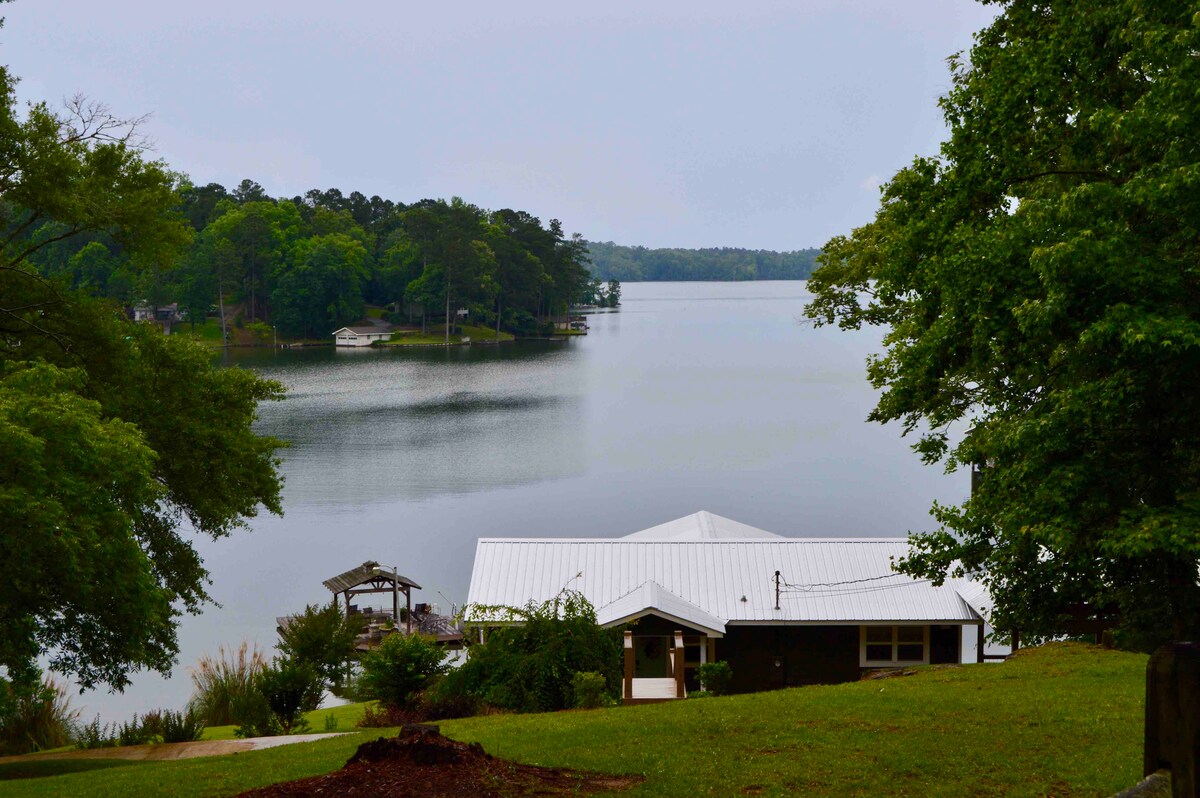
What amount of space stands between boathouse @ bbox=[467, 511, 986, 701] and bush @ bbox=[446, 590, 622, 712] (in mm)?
3256

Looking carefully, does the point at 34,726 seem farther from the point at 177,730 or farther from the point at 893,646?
the point at 893,646

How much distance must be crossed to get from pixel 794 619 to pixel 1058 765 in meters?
11.5

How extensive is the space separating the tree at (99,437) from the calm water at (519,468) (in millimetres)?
9568

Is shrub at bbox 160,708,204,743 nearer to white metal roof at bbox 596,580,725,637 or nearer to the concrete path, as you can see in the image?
the concrete path

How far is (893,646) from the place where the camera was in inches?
861

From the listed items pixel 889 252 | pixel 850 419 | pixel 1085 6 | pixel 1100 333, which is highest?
pixel 1085 6

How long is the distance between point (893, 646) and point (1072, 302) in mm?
14323

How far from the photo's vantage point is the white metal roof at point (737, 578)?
827 inches

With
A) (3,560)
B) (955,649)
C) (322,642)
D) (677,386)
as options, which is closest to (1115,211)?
(3,560)

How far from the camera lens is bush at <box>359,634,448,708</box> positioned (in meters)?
16.6

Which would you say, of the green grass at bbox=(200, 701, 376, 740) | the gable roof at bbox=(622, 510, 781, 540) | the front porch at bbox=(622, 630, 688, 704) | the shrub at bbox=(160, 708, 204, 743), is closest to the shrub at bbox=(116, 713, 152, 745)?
the shrub at bbox=(160, 708, 204, 743)

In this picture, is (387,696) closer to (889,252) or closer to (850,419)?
(889,252)

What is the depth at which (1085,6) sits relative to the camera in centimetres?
976

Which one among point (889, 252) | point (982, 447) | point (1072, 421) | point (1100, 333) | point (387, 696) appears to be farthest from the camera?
point (387, 696)
